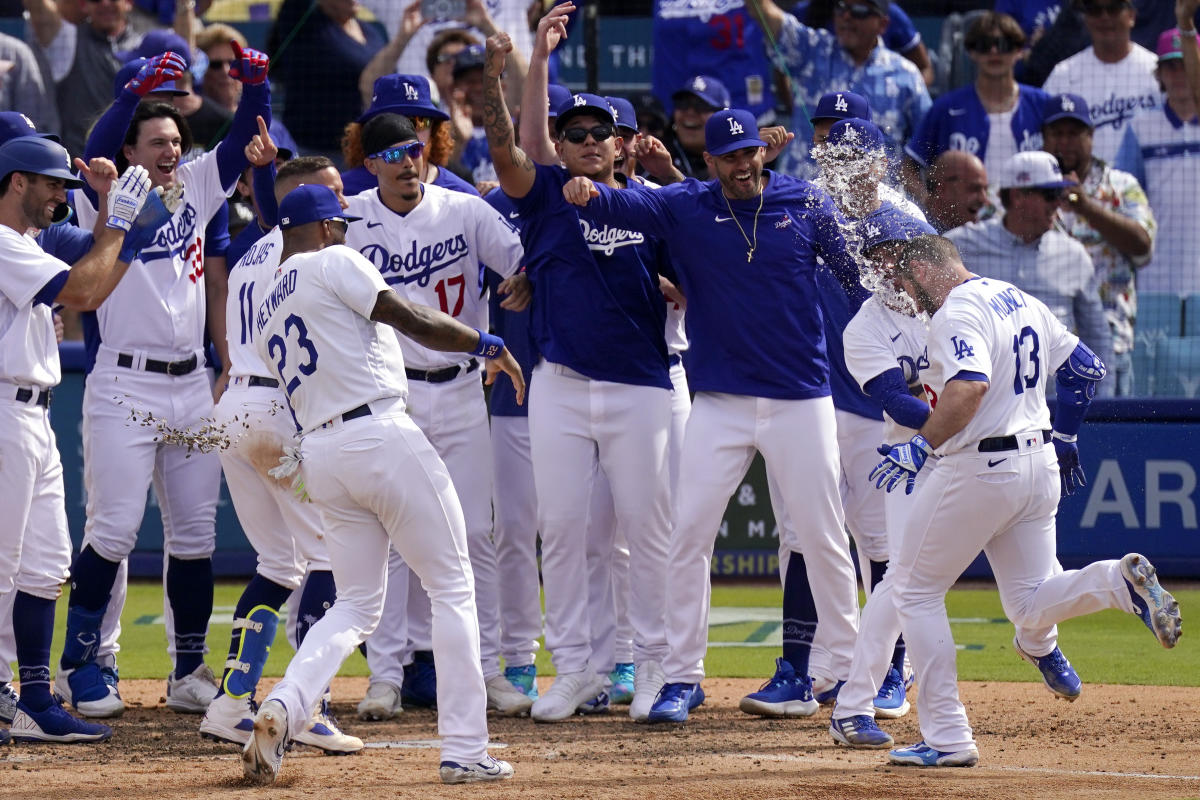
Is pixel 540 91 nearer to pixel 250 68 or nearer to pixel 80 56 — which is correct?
pixel 250 68

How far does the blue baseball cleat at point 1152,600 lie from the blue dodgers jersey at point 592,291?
210 centimetres

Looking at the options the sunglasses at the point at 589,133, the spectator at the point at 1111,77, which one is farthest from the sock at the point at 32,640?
the spectator at the point at 1111,77

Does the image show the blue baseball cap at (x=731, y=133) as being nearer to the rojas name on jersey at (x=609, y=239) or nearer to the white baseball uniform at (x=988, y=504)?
the rojas name on jersey at (x=609, y=239)

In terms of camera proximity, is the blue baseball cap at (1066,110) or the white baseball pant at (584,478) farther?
the blue baseball cap at (1066,110)

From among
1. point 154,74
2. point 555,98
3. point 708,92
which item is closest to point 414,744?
point 555,98

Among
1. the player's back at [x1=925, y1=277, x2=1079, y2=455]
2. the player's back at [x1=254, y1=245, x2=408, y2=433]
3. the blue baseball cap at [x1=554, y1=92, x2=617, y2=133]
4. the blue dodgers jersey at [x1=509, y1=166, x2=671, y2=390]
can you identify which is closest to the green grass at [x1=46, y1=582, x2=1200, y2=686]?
the blue dodgers jersey at [x1=509, y1=166, x2=671, y2=390]

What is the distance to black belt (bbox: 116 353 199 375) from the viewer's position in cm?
645

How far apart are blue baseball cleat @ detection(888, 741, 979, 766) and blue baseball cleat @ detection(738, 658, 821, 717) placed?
1.11m

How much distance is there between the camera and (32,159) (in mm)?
5820

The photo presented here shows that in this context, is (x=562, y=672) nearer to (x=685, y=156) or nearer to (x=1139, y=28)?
(x=685, y=156)

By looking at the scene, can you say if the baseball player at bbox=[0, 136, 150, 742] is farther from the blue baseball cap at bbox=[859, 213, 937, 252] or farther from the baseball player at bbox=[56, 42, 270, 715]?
the blue baseball cap at bbox=[859, 213, 937, 252]

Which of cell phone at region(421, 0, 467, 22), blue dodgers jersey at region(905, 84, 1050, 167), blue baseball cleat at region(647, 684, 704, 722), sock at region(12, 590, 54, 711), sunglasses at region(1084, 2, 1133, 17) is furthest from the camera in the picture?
cell phone at region(421, 0, 467, 22)

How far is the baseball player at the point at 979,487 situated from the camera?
17.0 feet

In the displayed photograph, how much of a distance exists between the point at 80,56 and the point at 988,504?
8166mm
